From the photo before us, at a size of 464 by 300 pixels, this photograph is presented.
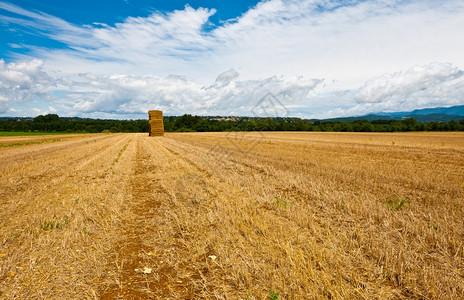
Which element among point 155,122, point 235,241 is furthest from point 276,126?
point 235,241

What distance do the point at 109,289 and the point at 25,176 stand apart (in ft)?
33.4

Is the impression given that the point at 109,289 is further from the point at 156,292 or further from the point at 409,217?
the point at 409,217

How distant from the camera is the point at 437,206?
5.97 metres

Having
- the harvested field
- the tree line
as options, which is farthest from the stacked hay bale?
the harvested field

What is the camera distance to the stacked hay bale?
4922cm

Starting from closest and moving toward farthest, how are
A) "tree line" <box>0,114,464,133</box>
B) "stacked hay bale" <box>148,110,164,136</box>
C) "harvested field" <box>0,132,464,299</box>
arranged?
"harvested field" <box>0,132,464,299</box> → "stacked hay bale" <box>148,110,164,136</box> → "tree line" <box>0,114,464,133</box>

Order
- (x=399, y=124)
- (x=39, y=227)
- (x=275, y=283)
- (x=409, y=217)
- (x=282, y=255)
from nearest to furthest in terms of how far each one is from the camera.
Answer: (x=275, y=283) → (x=282, y=255) → (x=39, y=227) → (x=409, y=217) → (x=399, y=124)

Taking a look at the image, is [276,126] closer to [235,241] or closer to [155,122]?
[155,122]

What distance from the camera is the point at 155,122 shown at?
4969cm

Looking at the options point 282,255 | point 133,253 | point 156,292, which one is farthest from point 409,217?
point 133,253

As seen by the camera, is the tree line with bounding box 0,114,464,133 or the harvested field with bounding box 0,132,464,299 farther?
the tree line with bounding box 0,114,464,133

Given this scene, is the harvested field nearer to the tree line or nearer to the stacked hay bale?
the stacked hay bale

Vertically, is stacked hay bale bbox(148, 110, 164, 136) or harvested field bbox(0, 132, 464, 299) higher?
stacked hay bale bbox(148, 110, 164, 136)

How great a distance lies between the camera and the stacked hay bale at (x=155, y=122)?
161ft
